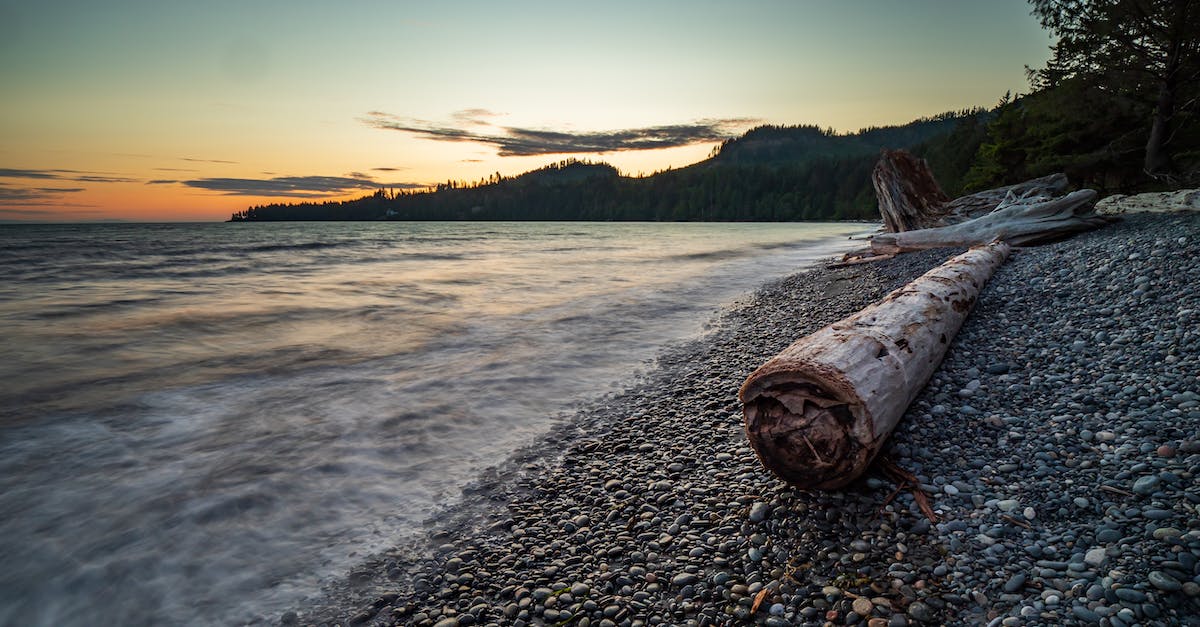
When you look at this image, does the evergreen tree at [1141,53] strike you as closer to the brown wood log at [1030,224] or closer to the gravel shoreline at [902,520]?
the brown wood log at [1030,224]

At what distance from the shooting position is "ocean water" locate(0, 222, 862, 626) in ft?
10.7

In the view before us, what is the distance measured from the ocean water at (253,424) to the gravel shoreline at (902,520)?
0.68 m

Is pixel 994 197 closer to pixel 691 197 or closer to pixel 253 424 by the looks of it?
pixel 253 424

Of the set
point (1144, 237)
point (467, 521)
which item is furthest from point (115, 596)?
point (1144, 237)

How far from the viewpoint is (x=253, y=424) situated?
5.52 m

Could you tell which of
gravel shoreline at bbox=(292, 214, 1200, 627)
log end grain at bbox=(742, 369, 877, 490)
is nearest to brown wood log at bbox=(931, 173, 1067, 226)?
gravel shoreline at bbox=(292, 214, 1200, 627)

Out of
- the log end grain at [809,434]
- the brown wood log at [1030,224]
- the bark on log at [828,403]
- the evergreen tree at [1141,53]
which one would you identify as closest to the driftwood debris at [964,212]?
the brown wood log at [1030,224]

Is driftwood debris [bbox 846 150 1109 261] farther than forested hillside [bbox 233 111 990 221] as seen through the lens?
No

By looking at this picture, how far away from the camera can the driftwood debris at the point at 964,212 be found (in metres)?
10.7

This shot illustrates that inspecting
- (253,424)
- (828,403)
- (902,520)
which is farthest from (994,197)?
(253,424)

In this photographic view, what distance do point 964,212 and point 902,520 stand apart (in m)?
17.3

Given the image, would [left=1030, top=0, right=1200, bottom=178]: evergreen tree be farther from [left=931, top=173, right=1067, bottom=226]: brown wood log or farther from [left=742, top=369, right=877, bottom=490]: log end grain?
[left=742, top=369, right=877, bottom=490]: log end grain

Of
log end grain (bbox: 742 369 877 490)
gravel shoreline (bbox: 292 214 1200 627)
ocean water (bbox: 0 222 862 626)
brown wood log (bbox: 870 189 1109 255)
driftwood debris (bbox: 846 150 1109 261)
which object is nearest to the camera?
gravel shoreline (bbox: 292 214 1200 627)

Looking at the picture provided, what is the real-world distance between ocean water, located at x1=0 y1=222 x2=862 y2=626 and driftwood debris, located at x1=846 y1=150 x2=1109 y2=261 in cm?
501
